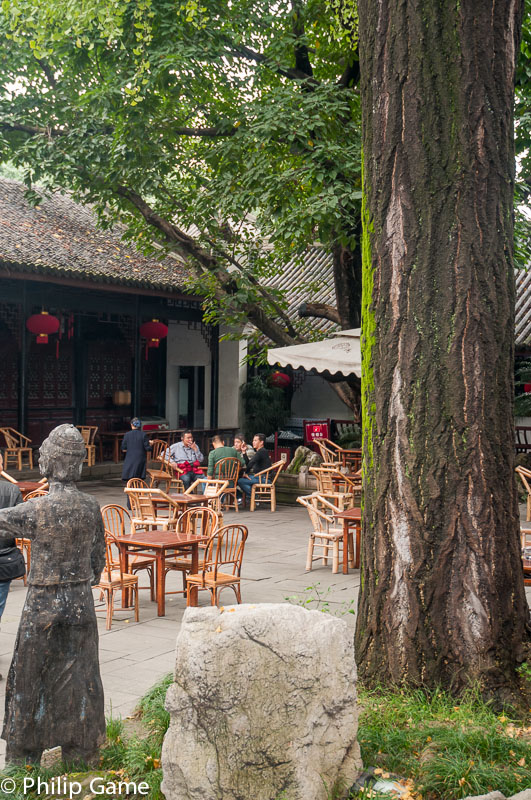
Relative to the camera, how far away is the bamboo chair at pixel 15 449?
49.6 ft

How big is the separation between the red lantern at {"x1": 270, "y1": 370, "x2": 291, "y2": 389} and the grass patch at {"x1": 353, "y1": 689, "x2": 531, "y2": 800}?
16.4 metres

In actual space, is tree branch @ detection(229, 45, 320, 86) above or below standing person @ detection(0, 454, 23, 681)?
above

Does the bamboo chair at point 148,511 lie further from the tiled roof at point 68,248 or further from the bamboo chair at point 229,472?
the tiled roof at point 68,248

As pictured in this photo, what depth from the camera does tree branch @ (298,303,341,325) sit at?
42.2ft

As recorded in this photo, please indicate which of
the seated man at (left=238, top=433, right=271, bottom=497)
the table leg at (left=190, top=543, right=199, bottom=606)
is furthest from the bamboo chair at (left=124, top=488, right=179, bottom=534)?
the seated man at (left=238, top=433, right=271, bottom=497)

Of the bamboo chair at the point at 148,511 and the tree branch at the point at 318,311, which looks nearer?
the bamboo chair at the point at 148,511

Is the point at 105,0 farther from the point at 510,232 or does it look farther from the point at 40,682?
the point at 40,682

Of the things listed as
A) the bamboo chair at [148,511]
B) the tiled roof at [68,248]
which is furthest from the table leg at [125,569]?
the tiled roof at [68,248]

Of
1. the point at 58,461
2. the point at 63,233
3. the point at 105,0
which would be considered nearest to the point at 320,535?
the point at 58,461

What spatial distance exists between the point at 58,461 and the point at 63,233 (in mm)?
13812

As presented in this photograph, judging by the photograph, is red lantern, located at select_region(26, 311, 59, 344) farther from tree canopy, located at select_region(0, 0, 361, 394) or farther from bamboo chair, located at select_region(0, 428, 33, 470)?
tree canopy, located at select_region(0, 0, 361, 394)

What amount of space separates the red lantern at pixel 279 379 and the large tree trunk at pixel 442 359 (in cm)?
1591

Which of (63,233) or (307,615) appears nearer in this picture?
(307,615)

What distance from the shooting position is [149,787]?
3.46 metres
